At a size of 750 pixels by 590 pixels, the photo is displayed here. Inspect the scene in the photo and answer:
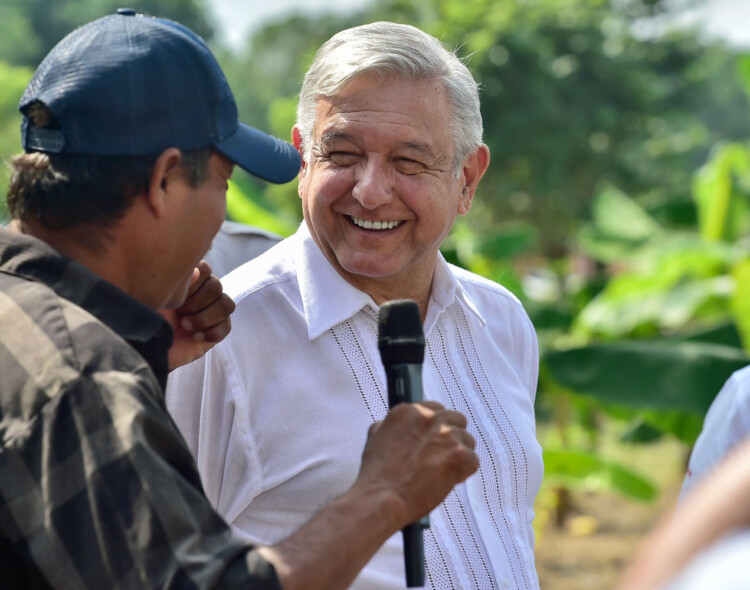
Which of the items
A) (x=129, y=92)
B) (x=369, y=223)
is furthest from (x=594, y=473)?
(x=129, y=92)

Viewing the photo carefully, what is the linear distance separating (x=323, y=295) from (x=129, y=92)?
3.53 feet

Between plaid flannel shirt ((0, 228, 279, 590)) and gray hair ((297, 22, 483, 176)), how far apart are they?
1351 mm

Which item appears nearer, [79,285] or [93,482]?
[93,482]

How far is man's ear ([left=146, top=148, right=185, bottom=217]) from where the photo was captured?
1827mm

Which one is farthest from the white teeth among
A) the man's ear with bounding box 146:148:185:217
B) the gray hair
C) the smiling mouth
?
the man's ear with bounding box 146:148:185:217

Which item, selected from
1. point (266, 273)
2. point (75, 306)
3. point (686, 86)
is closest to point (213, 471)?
point (266, 273)

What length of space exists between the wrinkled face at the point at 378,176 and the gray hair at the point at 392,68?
29 millimetres

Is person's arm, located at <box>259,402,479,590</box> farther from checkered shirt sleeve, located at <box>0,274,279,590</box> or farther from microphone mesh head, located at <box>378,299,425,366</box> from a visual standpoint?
microphone mesh head, located at <box>378,299,425,366</box>

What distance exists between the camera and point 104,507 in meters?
1.54

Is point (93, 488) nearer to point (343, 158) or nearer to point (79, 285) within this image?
point (79, 285)

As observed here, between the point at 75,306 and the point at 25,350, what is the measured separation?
0.38ft

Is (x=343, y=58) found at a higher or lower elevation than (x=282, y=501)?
higher

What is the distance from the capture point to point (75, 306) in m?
1.71

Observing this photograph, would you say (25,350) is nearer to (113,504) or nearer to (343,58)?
(113,504)
